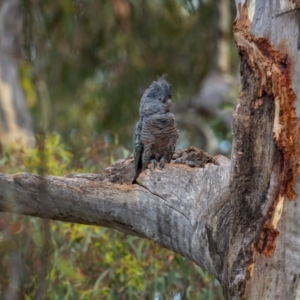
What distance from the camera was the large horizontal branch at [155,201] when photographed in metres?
2.28

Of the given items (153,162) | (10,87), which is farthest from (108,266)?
(10,87)

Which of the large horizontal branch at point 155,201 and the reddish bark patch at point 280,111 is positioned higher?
the reddish bark patch at point 280,111

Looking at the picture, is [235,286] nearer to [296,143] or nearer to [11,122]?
[296,143]

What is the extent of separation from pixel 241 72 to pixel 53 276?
188 cm

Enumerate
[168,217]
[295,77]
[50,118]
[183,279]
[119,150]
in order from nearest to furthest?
[50,118] < [295,77] < [168,217] < [183,279] < [119,150]

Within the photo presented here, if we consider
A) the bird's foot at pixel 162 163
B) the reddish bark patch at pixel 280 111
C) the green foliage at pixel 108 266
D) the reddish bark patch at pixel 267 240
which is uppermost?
the reddish bark patch at pixel 280 111

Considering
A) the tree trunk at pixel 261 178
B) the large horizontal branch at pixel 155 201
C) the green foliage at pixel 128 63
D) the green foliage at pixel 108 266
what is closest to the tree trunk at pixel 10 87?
the green foliage at pixel 128 63

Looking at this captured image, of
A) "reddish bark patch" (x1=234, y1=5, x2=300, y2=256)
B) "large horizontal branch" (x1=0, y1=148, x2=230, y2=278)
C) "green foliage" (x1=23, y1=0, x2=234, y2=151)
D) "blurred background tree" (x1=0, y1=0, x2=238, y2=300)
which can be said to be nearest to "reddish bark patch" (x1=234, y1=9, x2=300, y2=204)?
"reddish bark patch" (x1=234, y1=5, x2=300, y2=256)

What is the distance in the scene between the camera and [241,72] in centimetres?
216

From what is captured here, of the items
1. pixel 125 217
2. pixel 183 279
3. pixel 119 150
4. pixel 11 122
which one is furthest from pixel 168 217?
pixel 11 122

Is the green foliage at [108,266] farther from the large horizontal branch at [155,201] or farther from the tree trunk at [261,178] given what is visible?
the tree trunk at [261,178]

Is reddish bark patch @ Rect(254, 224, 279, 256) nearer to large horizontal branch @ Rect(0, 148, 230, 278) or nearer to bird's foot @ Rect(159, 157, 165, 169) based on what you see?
large horizontal branch @ Rect(0, 148, 230, 278)

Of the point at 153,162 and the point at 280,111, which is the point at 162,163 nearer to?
the point at 153,162

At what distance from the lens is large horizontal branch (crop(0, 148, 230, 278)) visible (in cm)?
228
